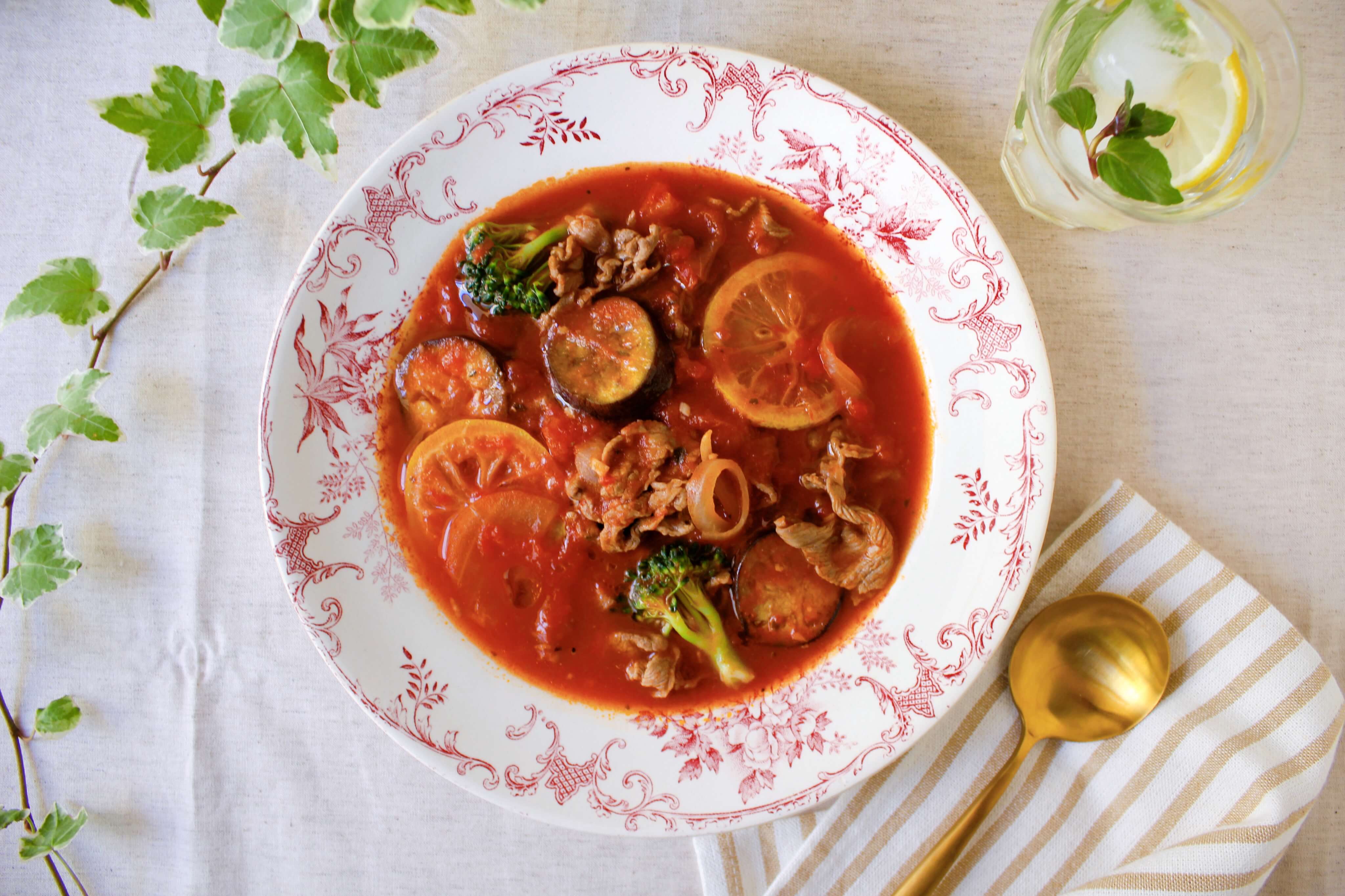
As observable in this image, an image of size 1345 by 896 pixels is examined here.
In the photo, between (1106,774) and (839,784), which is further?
(1106,774)

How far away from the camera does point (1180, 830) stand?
3.56 metres

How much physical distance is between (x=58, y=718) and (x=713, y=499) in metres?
3.28

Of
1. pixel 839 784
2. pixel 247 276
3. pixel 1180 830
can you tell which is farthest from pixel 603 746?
pixel 247 276

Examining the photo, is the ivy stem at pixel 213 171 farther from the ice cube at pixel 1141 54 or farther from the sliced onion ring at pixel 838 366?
the ice cube at pixel 1141 54

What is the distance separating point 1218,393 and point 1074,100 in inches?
62.5

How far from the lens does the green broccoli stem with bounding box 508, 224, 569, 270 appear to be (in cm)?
355

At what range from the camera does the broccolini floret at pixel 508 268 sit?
3531 millimetres

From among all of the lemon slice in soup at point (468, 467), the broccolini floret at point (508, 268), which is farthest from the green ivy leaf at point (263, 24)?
the lemon slice in soup at point (468, 467)

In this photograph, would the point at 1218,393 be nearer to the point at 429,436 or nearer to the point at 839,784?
the point at 839,784

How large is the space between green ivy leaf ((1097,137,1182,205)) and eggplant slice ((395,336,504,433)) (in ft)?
8.28

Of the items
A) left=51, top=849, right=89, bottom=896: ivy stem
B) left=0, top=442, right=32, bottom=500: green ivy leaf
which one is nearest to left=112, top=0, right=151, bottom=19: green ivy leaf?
left=0, top=442, right=32, bottom=500: green ivy leaf

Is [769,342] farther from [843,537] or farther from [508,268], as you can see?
[508,268]

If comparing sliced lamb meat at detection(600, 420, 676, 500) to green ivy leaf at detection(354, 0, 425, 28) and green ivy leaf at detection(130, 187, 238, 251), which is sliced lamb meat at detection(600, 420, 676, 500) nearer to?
green ivy leaf at detection(354, 0, 425, 28)

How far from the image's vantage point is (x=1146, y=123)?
10.1 ft
